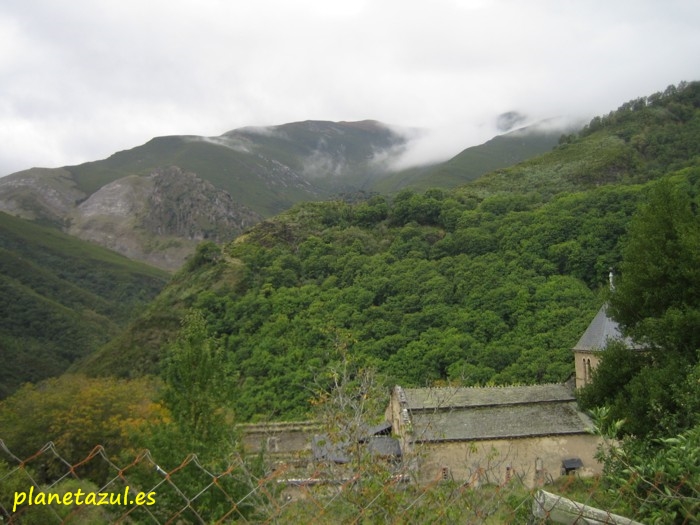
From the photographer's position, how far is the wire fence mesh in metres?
4.49

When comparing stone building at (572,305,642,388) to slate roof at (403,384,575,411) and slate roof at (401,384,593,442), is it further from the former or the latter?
slate roof at (401,384,593,442)

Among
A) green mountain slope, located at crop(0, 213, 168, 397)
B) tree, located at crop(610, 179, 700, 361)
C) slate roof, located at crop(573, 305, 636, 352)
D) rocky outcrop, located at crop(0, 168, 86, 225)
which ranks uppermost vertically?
rocky outcrop, located at crop(0, 168, 86, 225)

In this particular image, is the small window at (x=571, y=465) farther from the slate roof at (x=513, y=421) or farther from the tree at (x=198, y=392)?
the tree at (x=198, y=392)

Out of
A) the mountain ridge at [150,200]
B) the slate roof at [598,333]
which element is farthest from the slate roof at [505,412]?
the mountain ridge at [150,200]

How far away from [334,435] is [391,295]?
2844cm

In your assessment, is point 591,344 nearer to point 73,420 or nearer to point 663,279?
point 663,279

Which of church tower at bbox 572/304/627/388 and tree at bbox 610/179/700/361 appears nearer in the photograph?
tree at bbox 610/179/700/361

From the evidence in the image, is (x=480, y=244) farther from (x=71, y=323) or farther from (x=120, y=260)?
(x=120, y=260)

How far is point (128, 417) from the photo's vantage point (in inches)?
1009

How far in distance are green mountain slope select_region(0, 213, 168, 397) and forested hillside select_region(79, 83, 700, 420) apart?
26.2 m

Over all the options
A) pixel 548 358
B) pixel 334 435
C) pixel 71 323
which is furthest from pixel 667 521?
pixel 71 323

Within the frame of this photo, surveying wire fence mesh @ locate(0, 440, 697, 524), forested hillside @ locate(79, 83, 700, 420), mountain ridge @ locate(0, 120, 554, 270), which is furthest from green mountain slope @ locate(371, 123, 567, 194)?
wire fence mesh @ locate(0, 440, 697, 524)

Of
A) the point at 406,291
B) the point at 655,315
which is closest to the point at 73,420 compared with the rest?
the point at 406,291

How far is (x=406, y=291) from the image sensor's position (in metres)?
36.0
